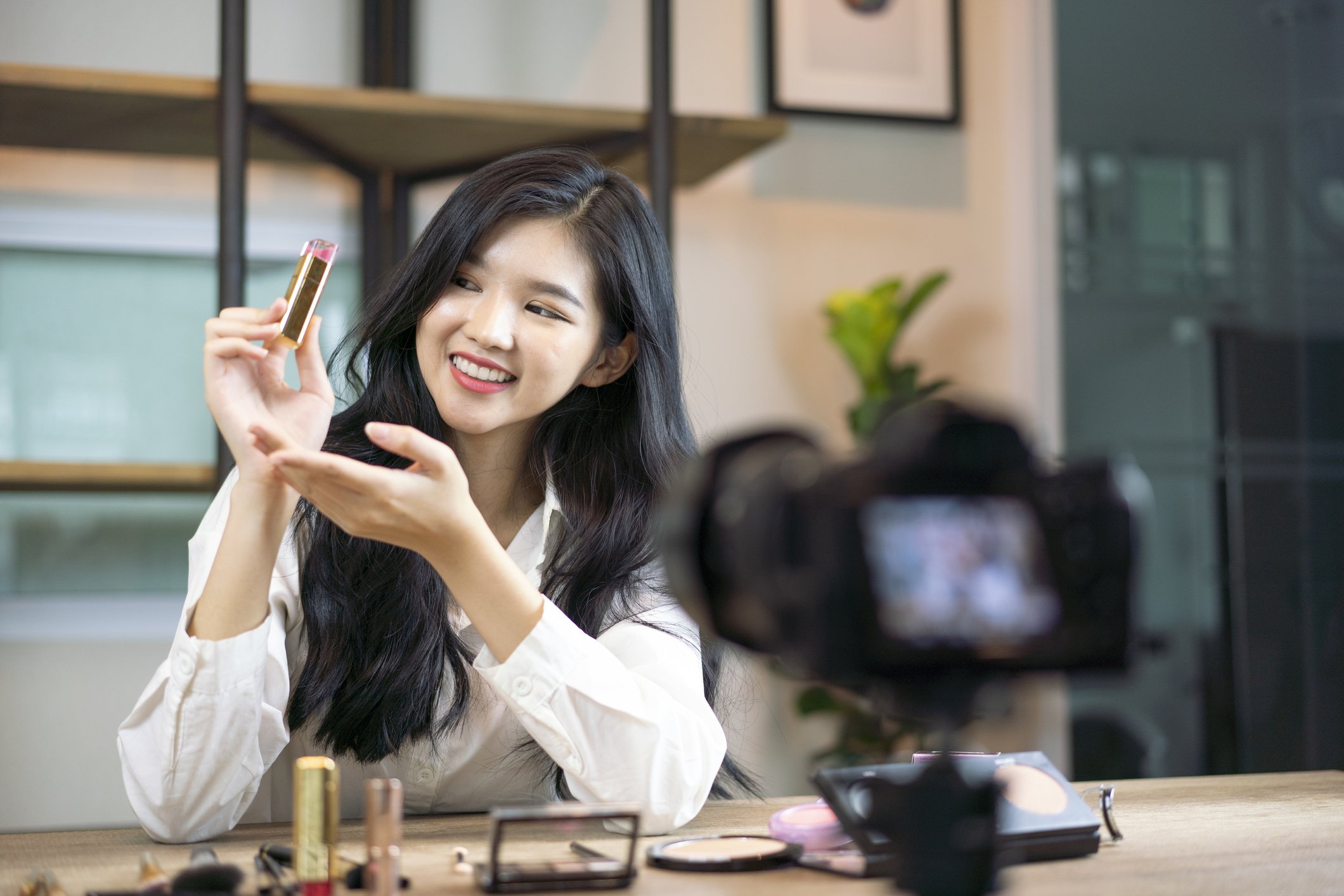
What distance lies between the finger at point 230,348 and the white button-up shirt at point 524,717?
0.14 m

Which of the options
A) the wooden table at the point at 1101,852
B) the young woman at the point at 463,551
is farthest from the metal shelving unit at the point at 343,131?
the wooden table at the point at 1101,852

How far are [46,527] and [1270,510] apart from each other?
2447 millimetres

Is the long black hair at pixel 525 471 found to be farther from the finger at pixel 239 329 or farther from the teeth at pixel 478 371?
the finger at pixel 239 329

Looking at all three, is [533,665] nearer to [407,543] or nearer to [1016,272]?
[407,543]

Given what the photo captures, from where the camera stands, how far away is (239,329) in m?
1.21

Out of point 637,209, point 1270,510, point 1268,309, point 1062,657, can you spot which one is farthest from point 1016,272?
point 1062,657

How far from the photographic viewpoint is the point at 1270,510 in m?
2.62

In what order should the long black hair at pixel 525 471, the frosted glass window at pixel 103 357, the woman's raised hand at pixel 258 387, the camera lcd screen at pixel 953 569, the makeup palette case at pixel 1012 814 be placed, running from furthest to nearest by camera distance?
the frosted glass window at pixel 103 357 < the long black hair at pixel 525 471 < the woman's raised hand at pixel 258 387 < the makeup palette case at pixel 1012 814 < the camera lcd screen at pixel 953 569

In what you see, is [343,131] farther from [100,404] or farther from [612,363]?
[612,363]

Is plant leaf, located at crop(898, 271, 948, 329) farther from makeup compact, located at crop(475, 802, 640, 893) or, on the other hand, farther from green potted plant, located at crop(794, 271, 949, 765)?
makeup compact, located at crop(475, 802, 640, 893)

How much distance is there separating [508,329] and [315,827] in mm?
680

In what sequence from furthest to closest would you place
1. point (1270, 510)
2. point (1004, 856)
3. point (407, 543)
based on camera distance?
point (1270, 510) → point (407, 543) → point (1004, 856)

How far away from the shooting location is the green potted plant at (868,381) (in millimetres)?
2797

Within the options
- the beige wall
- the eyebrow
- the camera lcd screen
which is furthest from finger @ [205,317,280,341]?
the beige wall
